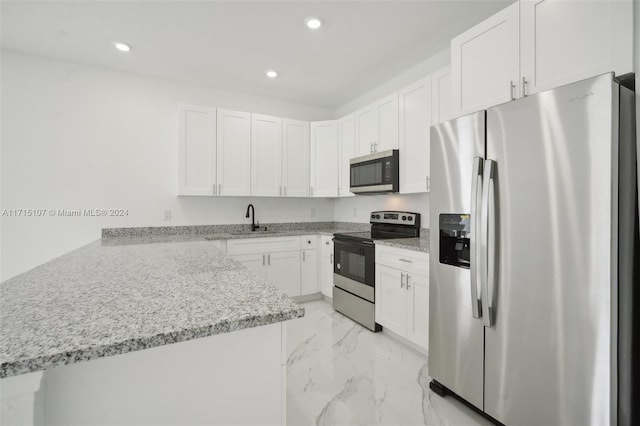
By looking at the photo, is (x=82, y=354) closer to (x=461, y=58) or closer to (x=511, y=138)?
(x=511, y=138)

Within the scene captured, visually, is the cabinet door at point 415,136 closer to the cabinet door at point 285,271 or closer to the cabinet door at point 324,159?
Result: the cabinet door at point 324,159

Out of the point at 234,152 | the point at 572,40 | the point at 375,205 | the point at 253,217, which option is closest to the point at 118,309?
the point at 572,40

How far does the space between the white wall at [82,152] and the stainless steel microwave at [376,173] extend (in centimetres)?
181

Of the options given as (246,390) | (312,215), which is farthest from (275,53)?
(246,390)

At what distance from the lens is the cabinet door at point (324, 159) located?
155 inches

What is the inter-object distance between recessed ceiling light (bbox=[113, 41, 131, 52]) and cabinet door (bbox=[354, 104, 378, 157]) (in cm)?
241

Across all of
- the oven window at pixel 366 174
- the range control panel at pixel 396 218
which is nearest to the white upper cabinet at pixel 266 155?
the oven window at pixel 366 174

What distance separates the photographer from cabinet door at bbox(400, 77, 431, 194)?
268 centimetres

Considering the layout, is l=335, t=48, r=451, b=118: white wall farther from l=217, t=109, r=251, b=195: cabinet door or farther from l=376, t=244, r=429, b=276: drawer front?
l=376, t=244, r=429, b=276: drawer front

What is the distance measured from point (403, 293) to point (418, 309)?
0.19 metres

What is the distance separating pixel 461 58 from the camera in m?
2.04

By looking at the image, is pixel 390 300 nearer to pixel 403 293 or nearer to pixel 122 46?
pixel 403 293

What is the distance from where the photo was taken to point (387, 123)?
3.13m

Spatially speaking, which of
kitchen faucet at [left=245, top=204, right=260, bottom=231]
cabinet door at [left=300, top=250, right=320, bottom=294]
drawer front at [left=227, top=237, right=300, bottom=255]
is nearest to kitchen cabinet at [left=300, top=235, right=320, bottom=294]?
cabinet door at [left=300, top=250, right=320, bottom=294]
